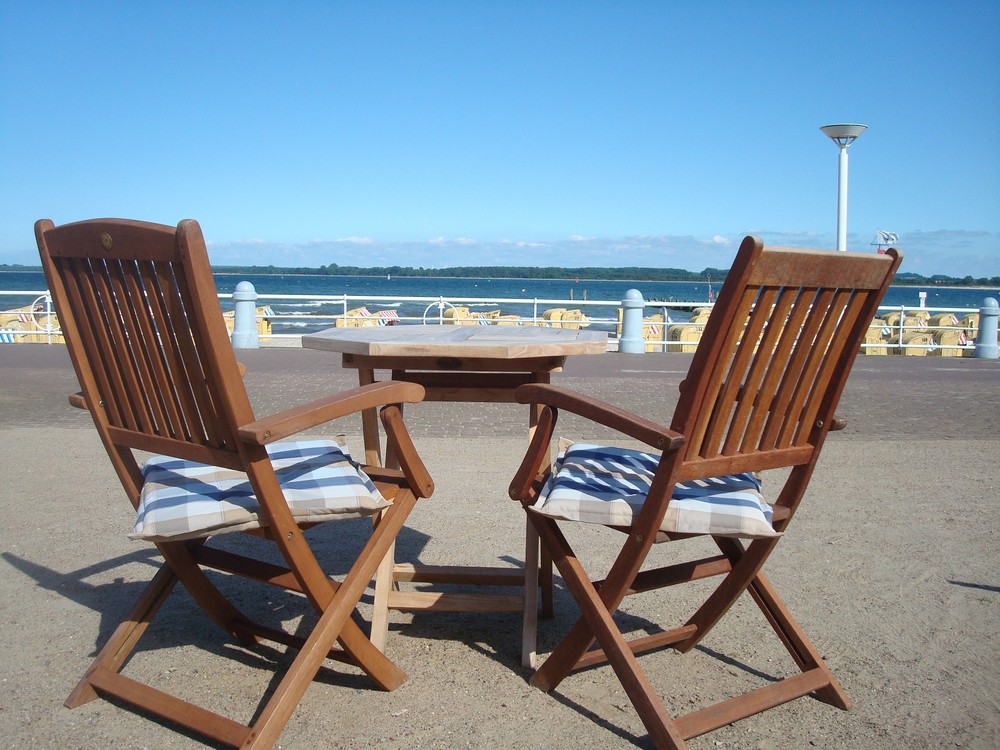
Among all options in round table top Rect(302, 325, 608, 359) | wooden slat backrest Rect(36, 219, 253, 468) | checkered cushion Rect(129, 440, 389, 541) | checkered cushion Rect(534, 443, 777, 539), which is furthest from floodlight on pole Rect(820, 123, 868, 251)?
wooden slat backrest Rect(36, 219, 253, 468)

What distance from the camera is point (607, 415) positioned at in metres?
2.28

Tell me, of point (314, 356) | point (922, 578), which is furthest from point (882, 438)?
point (314, 356)

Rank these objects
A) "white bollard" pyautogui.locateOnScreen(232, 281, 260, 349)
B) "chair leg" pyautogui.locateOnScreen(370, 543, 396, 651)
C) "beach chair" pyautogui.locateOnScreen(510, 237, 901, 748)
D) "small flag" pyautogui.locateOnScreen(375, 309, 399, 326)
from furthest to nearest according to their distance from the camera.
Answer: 1. "small flag" pyautogui.locateOnScreen(375, 309, 399, 326)
2. "white bollard" pyautogui.locateOnScreen(232, 281, 260, 349)
3. "chair leg" pyautogui.locateOnScreen(370, 543, 396, 651)
4. "beach chair" pyautogui.locateOnScreen(510, 237, 901, 748)

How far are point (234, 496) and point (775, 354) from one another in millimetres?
1502

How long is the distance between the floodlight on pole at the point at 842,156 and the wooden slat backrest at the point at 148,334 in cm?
1282

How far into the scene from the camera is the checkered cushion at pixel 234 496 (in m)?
2.27

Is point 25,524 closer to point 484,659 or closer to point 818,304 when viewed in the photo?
point 484,659

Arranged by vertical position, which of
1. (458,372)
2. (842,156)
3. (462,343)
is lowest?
(458,372)

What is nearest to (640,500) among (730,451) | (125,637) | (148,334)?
(730,451)

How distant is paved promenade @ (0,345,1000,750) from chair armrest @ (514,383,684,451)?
89 centimetres

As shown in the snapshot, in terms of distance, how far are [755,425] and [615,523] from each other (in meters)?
0.46

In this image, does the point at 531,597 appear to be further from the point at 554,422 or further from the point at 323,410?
the point at 323,410

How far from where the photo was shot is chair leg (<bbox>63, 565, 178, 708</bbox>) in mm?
2598

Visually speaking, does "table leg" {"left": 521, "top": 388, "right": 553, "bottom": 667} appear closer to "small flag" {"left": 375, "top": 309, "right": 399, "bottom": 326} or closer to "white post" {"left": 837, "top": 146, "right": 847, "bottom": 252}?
"white post" {"left": 837, "top": 146, "right": 847, "bottom": 252}
